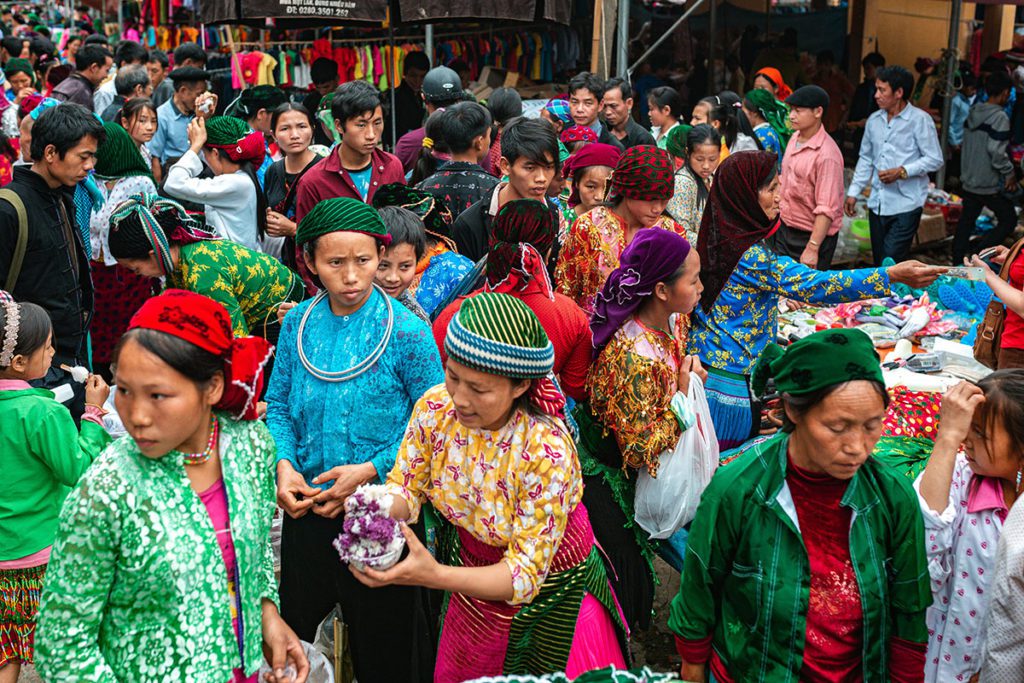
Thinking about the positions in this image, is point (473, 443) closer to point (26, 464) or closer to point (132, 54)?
point (26, 464)

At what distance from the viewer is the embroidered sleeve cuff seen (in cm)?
278

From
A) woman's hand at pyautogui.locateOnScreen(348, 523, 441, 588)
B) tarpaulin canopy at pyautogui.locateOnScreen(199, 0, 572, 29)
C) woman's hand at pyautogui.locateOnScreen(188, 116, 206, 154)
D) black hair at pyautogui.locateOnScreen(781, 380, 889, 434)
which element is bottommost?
woman's hand at pyautogui.locateOnScreen(348, 523, 441, 588)

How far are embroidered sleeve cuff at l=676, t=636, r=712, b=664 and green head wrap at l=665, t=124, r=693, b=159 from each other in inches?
237

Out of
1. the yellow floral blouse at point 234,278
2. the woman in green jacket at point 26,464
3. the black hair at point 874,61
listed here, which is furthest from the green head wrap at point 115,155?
the black hair at point 874,61

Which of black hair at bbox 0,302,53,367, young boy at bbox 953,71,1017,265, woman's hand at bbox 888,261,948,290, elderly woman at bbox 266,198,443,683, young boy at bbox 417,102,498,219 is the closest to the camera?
elderly woman at bbox 266,198,443,683

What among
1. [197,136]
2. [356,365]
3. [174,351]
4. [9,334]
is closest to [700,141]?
[197,136]

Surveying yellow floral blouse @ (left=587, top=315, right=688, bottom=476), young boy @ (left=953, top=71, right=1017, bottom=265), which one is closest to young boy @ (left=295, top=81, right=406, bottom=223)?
yellow floral blouse @ (left=587, top=315, right=688, bottom=476)

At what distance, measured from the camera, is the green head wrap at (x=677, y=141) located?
8414 mm

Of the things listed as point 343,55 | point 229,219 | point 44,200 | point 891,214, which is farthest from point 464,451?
Result: point 343,55

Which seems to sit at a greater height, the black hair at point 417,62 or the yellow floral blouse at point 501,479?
the black hair at point 417,62

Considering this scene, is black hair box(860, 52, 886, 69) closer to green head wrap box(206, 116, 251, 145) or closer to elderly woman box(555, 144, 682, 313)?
elderly woman box(555, 144, 682, 313)

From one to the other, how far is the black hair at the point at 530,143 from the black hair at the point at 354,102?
0.83 metres

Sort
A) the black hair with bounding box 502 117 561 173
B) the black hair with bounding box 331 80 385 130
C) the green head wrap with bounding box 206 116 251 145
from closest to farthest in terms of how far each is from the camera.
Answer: the black hair with bounding box 502 117 561 173
the black hair with bounding box 331 80 385 130
the green head wrap with bounding box 206 116 251 145

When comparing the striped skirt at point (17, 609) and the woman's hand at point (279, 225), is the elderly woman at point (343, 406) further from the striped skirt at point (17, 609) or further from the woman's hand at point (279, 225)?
the woman's hand at point (279, 225)
